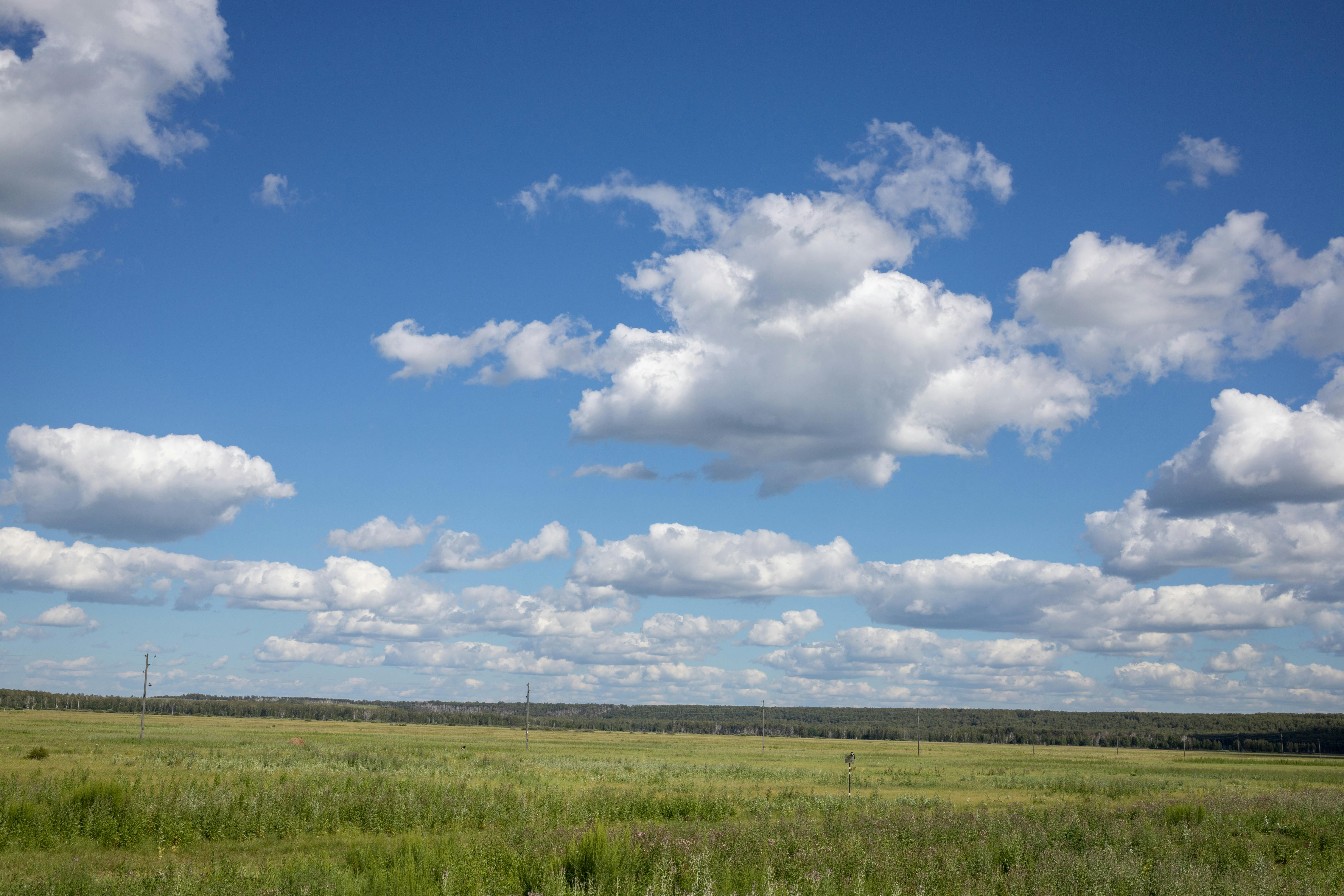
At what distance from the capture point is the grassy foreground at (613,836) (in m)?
11.4

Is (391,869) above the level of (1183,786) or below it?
above

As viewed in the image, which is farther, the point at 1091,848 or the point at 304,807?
the point at 304,807

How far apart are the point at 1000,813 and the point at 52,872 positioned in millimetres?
20159

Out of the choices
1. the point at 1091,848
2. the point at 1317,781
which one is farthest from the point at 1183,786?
the point at 1091,848

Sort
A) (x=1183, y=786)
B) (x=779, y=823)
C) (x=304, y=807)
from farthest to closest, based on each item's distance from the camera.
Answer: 1. (x=1183, y=786)
2. (x=304, y=807)
3. (x=779, y=823)

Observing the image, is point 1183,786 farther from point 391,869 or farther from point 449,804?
point 391,869

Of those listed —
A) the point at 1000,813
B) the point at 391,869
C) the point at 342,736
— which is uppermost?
the point at 391,869

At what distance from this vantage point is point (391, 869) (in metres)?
12.8

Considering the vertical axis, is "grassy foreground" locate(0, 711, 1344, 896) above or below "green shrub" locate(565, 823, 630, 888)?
below

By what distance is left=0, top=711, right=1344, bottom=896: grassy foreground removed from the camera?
11.4m

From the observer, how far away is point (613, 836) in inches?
548

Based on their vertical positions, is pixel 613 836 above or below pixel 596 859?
below

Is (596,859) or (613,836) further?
(613,836)

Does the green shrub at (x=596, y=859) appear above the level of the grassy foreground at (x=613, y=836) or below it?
above
